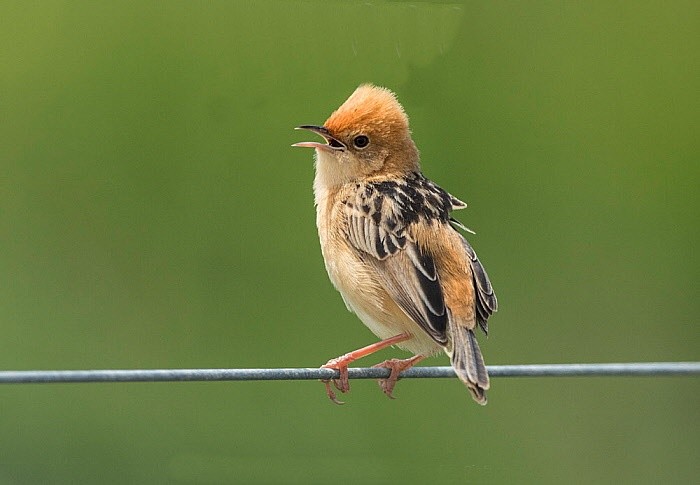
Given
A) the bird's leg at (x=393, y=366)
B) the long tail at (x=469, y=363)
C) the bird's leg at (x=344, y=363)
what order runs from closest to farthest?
the long tail at (x=469, y=363) < the bird's leg at (x=344, y=363) < the bird's leg at (x=393, y=366)

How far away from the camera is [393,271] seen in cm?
616

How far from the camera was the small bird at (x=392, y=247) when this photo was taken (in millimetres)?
5934

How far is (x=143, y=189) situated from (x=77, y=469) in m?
2.34

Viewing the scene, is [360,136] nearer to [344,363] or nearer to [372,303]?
[372,303]

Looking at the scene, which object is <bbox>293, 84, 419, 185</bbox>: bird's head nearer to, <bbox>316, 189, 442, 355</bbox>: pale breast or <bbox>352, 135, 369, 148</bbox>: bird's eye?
<bbox>352, 135, 369, 148</bbox>: bird's eye

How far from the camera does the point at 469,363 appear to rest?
5520 millimetres

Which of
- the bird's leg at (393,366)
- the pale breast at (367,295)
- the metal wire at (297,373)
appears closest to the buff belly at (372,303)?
the pale breast at (367,295)

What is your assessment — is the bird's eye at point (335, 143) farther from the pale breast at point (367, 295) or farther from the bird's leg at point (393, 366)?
the bird's leg at point (393, 366)

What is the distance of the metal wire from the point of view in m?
4.24

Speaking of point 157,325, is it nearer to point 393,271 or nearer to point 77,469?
point 77,469

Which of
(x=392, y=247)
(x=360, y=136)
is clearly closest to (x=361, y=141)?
(x=360, y=136)

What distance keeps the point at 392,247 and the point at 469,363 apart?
3.28 ft

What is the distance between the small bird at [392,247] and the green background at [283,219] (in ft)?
4.29

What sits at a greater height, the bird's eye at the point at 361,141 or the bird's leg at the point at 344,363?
the bird's eye at the point at 361,141
